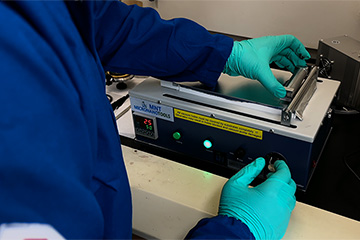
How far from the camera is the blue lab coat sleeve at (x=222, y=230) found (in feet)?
2.04

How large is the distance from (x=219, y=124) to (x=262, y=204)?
1.01 ft

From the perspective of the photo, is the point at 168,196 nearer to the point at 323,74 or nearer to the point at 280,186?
the point at 280,186

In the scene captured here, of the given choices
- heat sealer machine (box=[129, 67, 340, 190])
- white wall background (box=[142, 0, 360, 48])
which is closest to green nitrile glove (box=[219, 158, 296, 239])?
heat sealer machine (box=[129, 67, 340, 190])

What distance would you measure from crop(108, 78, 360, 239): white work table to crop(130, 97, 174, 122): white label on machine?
0.50ft

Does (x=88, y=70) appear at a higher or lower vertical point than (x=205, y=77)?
higher

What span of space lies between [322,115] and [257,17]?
0.97 metres

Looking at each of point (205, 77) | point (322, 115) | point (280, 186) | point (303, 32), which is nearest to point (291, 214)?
point (280, 186)

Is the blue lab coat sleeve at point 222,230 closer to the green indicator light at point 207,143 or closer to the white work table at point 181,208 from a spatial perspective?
the white work table at point 181,208

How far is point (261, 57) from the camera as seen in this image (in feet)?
3.23

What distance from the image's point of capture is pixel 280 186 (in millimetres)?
762

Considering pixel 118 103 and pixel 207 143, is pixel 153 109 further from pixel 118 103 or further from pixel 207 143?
pixel 118 103

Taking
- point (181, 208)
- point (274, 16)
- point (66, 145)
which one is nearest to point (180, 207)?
point (181, 208)

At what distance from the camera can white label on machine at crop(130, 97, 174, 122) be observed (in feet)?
3.43

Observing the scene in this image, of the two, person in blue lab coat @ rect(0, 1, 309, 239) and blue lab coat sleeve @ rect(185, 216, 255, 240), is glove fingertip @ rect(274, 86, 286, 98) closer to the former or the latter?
person in blue lab coat @ rect(0, 1, 309, 239)
